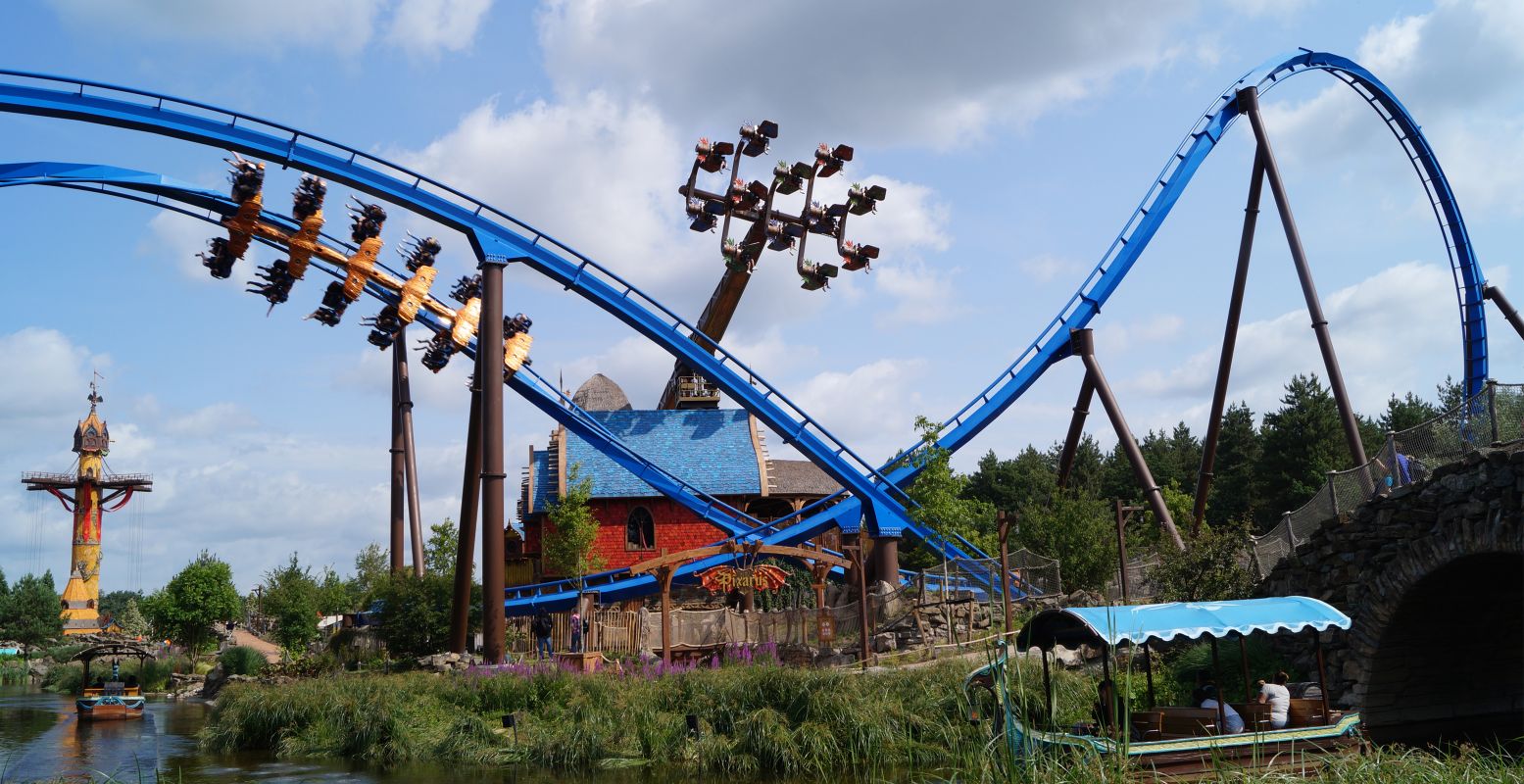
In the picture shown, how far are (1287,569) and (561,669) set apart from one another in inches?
480

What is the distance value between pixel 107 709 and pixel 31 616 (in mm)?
56993

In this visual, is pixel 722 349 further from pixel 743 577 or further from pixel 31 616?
pixel 31 616

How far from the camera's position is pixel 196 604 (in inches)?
1884

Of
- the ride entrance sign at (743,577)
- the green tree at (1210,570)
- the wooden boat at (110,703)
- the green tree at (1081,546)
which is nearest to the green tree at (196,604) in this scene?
the wooden boat at (110,703)

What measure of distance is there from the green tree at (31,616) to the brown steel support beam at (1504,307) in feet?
258

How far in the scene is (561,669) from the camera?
63.1ft

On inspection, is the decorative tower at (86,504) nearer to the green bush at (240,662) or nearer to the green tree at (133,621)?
the green tree at (133,621)

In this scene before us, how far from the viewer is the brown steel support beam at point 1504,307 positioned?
27453mm

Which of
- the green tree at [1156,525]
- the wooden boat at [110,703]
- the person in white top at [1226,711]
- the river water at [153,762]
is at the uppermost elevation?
the green tree at [1156,525]

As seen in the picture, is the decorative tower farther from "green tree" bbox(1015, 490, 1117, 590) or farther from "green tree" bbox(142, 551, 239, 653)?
"green tree" bbox(1015, 490, 1117, 590)

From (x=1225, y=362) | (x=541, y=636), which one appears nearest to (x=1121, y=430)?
(x=1225, y=362)

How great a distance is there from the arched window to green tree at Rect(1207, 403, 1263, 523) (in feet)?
84.9

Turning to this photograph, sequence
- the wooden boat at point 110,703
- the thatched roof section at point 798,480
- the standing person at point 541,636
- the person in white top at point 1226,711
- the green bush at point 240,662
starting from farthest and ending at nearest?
the thatched roof section at point 798,480
the green bush at point 240,662
the wooden boat at point 110,703
the standing person at point 541,636
the person in white top at point 1226,711

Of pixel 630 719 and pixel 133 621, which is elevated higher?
pixel 133 621
